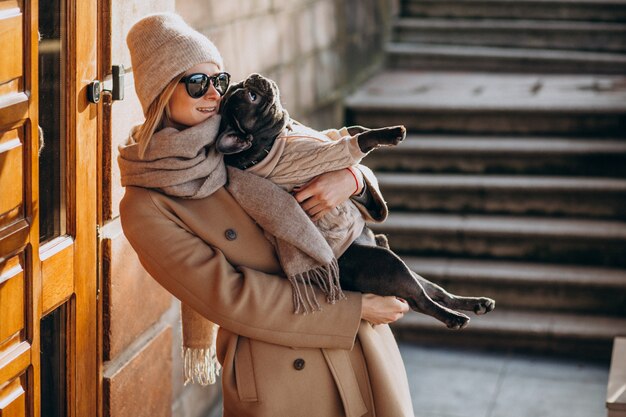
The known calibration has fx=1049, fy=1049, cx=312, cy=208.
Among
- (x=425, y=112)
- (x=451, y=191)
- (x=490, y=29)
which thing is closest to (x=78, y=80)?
(x=451, y=191)

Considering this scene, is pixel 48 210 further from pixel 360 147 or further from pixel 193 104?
pixel 360 147

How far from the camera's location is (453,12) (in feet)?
28.1

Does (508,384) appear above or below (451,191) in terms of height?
below

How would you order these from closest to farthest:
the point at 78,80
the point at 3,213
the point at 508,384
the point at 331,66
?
the point at 3,213
the point at 78,80
the point at 508,384
the point at 331,66

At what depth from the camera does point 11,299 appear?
8.09ft

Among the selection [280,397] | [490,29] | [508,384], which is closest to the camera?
[280,397]

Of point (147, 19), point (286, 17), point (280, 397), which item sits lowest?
point (280, 397)

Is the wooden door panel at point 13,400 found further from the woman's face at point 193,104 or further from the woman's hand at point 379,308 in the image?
the woman's hand at point 379,308

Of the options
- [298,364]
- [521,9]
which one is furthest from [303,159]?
[521,9]

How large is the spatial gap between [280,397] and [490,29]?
20.1 ft

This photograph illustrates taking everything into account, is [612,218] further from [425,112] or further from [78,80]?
[78,80]

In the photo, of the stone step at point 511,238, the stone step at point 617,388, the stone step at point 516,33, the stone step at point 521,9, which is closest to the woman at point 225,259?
the stone step at point 617,388

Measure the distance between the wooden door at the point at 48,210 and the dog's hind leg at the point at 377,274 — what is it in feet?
2.50

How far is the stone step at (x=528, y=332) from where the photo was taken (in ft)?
17.6
